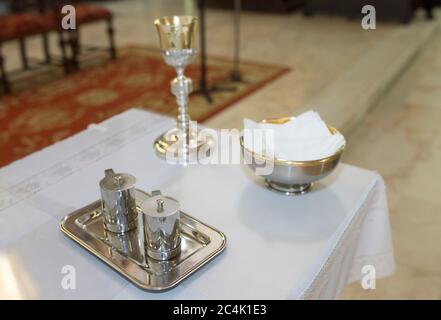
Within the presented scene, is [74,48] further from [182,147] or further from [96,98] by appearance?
[182,147]

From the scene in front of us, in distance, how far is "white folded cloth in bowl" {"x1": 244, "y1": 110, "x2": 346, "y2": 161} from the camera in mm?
1004

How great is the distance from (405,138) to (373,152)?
33cm

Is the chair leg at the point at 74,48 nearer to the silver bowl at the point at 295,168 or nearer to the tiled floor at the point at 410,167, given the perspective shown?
the tiled floor at the point at 410,167

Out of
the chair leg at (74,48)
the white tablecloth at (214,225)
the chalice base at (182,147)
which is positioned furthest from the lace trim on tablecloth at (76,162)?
the chair leg at (74,48)

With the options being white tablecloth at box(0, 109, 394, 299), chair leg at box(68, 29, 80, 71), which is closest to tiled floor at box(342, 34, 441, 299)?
white tablecloth at box(0, 109, 394, 299)

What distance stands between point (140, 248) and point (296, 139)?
43 cm

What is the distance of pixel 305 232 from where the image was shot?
3.00ft

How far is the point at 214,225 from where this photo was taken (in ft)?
3.12

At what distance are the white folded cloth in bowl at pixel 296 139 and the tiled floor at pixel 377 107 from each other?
81 centimetres

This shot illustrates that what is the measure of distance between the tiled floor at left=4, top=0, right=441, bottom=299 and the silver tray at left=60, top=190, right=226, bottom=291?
0.93m

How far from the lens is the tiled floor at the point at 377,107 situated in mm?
1811

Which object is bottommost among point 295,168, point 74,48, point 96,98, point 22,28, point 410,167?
point 410,167

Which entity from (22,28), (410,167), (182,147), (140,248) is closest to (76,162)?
(182,147)

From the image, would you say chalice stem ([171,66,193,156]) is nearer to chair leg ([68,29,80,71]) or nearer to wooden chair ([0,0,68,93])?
wooden chair ([0,0,68,93])
